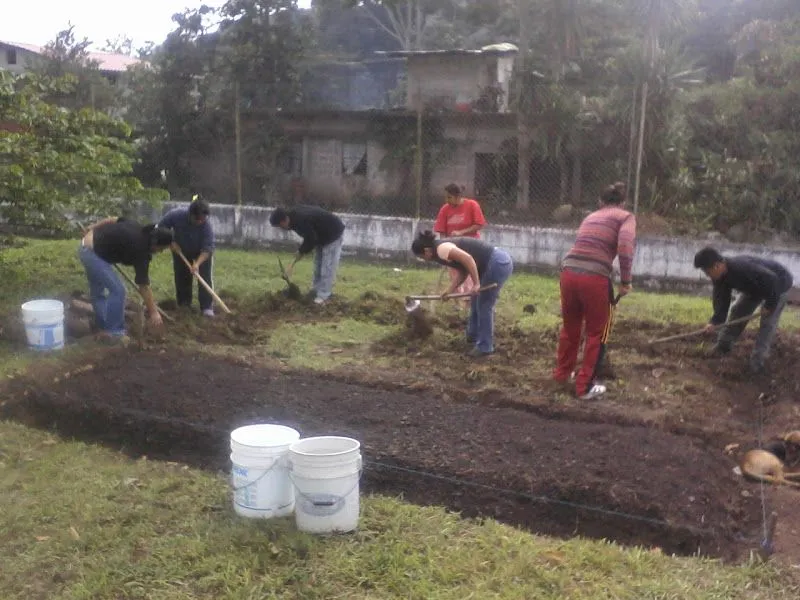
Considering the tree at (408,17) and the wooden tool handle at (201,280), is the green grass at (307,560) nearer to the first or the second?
the wooden tool handle at (201,280)

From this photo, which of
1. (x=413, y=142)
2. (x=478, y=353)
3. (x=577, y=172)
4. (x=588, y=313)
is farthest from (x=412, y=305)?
(x=413, y=142)

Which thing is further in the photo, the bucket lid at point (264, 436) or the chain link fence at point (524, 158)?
the chain link fence at point (524, 158)

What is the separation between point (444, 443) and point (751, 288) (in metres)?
3.43

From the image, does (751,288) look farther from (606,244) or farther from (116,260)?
(116,260)

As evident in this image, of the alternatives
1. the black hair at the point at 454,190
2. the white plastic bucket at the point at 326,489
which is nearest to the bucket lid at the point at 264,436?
the white plastic bucket at the point at 326,489

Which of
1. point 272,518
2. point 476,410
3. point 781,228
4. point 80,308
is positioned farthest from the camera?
point 781,228

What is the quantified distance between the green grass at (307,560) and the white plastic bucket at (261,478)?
97mm

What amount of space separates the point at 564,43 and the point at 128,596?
17.2m

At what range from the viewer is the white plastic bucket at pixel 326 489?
430 centimetres

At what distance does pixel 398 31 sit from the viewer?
106 feet

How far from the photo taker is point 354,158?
59.1 ft

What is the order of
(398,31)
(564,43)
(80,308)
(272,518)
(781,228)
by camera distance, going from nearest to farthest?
(272,518), (80,308), (781,228), (564,43), (398,31)

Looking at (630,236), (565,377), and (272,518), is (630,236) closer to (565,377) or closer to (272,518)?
(565,377)

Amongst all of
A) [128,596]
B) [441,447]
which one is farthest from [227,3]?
[128,596]
